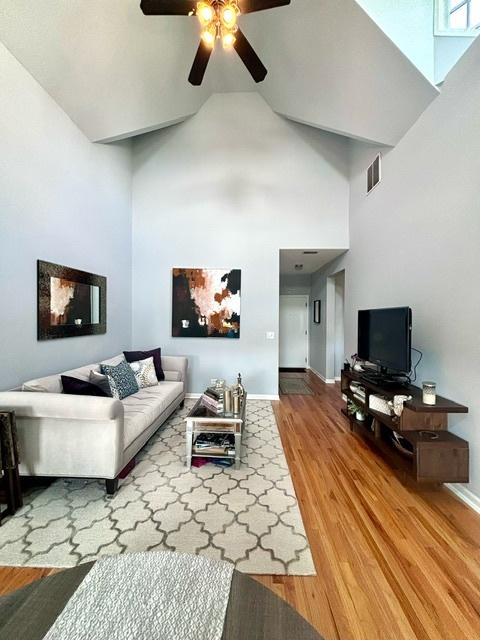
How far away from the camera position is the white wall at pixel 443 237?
1945mm

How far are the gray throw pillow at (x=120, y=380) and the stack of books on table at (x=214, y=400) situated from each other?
0.86 m

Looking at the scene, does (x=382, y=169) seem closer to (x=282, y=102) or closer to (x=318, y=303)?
(x=282, y=102)

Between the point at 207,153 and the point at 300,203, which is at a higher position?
the point at 207,153

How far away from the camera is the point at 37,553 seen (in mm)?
1465

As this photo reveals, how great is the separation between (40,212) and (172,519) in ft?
9.19

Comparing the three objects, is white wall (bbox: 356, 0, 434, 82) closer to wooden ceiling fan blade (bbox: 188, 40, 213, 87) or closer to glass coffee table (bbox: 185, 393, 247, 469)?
wooden ceiling fan blade (bbox: 188, 40, 213, 87)

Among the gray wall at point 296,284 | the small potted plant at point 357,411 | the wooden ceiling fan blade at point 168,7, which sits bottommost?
the small potted plant at point 357,411

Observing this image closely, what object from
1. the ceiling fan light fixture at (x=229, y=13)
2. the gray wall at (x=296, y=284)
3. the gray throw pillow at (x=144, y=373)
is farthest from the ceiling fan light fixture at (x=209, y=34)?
the gray wall at (x=296, y=284)

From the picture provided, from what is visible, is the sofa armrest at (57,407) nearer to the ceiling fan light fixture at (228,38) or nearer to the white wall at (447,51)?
the ceiling fan light fixture at (228,38)

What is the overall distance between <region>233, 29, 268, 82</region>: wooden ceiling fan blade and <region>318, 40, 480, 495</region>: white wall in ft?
5.01

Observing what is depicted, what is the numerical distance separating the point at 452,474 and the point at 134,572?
208cm

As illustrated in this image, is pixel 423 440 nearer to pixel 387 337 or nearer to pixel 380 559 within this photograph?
pixel 380 559

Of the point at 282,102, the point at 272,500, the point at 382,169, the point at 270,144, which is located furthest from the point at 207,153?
the point at 272,500

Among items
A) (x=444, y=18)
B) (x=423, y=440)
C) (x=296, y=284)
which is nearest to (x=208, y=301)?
(x=423, y=440)
